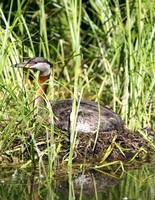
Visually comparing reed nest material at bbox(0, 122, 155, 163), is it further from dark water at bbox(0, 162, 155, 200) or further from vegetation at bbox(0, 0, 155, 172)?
dark water at bbox(0, 162, 155, 200)

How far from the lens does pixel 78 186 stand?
22.6 ft

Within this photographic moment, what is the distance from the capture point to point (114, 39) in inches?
372

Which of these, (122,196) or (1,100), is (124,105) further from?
(122,196)

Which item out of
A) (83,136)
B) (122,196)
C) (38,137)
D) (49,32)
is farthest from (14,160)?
(49,32)

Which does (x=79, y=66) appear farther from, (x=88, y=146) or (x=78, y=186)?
(x=78, y=186)

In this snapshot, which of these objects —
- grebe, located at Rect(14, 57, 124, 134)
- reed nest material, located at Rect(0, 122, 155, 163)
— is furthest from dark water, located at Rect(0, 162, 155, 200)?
grebe, located at Rect(14, 57, 124, 134)

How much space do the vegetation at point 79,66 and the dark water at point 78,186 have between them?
25cm

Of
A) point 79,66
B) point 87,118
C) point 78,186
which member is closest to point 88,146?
point 87,118

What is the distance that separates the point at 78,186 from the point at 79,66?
1.79 metres

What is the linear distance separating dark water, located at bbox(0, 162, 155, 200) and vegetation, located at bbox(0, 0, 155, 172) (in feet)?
0.81

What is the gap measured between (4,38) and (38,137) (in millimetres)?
1063

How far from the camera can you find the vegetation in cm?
759

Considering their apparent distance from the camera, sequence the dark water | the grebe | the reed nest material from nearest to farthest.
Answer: the dark water < the reed nest material < the grebe

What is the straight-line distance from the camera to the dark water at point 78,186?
21.6ft
